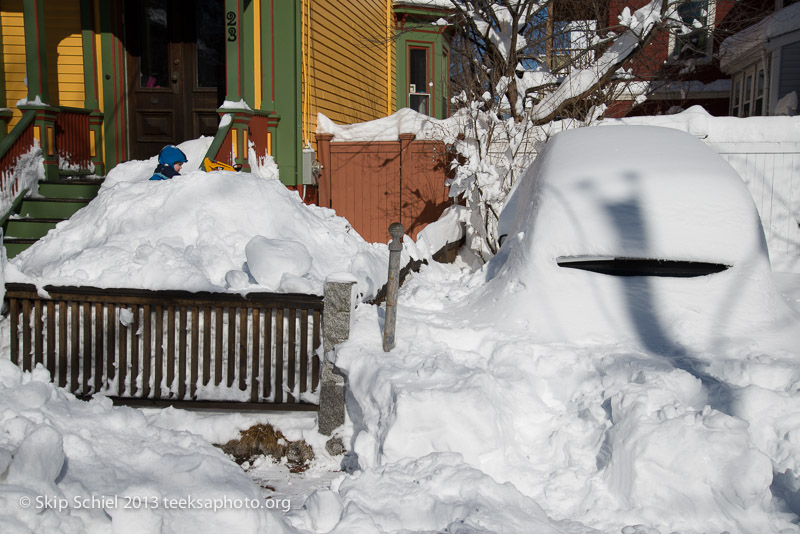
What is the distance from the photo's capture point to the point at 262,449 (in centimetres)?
547

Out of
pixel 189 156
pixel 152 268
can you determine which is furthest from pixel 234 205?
pixel 189 156

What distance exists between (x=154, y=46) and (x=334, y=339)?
813cm

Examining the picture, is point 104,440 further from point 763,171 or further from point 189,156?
point 763,171

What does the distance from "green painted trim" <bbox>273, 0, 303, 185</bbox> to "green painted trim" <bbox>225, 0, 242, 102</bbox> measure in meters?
1.68

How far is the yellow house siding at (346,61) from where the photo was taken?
12.9 m

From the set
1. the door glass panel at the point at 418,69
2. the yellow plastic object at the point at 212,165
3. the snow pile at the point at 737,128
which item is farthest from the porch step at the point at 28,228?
the door glass panel at the point at 418,69

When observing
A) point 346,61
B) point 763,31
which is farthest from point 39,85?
point 763,31

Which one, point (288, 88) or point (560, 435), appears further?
point (288, 88)

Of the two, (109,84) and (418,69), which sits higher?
(418,69)

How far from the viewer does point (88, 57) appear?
11.0m

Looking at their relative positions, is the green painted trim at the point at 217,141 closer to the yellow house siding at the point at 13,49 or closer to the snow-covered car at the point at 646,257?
the yellow house siding at the point at 13,49

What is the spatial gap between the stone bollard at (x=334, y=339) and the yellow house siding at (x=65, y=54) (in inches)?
322

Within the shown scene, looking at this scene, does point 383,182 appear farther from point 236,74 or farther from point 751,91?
point 751,91

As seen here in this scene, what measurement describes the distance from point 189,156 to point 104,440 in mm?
6234
